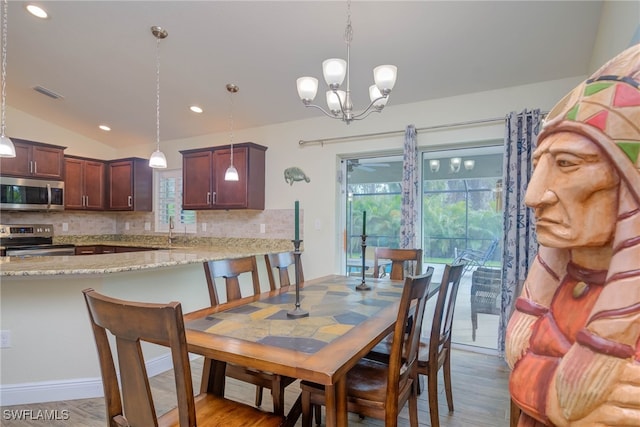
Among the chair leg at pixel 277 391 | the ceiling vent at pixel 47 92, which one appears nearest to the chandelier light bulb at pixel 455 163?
the chair leg at pixel 277 391

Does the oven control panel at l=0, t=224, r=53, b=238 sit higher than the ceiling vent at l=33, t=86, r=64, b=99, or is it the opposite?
the ceiling vent at l=33, t=86, r=64, b=99

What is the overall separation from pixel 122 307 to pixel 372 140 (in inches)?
124

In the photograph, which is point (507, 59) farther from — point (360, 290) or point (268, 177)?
point (268, 177)

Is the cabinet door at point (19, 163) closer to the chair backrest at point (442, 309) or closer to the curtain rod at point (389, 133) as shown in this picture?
the curtain rod at point (389, 133)

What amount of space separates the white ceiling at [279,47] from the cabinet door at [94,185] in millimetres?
1437

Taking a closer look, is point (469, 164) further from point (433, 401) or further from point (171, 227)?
point (171, 227)

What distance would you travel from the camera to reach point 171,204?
5.30 metres

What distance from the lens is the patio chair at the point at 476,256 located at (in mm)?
3270

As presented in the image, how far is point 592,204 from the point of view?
594 mm

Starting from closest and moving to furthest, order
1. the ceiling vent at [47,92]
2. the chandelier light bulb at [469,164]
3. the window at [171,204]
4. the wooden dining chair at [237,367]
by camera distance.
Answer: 1. the wooden dining chair at [237,367]
2. the chandelier light bulb at [469,164]
3. the ceiling vent at [47,92]
4. the window at [171,204]

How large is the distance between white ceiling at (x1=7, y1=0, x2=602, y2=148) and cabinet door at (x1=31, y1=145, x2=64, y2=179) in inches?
34.1

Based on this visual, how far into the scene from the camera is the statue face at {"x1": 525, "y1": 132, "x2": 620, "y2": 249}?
1.89 feet

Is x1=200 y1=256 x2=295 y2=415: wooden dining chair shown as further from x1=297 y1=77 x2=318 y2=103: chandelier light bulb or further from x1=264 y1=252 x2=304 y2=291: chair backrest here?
x1=297 y1=77 x2=318 y2=103: chandelier light bulb

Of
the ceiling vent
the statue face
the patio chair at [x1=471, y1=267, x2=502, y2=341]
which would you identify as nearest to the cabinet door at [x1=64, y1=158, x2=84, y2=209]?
the ceiling vent
